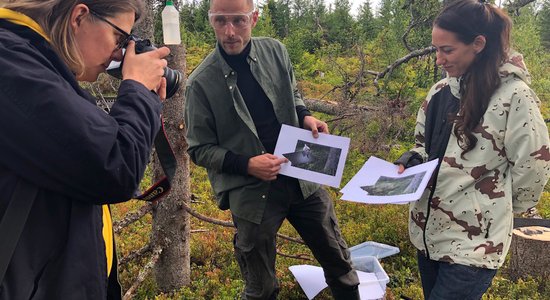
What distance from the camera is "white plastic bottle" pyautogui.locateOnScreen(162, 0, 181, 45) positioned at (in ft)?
8.43

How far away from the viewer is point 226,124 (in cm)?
271

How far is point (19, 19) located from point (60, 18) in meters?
0.11

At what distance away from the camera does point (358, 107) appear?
8.02 m

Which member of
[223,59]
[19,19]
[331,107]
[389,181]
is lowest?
[331,107]

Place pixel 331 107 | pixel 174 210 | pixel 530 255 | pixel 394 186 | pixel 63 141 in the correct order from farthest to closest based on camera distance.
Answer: pixel 331 107 → pixel 530 255 → pixel 174 210 → pixel 394 186 → pixel 63 141

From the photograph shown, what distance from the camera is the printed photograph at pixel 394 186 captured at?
226 centimetres

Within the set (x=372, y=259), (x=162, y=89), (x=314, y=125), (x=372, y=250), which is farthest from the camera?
(x=372, y=250)

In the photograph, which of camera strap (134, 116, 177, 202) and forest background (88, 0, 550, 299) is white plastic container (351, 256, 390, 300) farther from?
camera strap (134, 116, 177, 202)

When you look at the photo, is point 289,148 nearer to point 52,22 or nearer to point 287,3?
point 52,22

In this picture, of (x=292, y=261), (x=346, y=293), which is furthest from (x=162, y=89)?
(x=292, y=261)

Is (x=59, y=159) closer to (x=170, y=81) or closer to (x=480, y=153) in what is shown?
(x=170, y=81)

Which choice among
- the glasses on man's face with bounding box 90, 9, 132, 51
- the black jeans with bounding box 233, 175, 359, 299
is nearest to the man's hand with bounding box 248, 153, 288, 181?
the black jeans with bounding box 233, 175, 359, 299

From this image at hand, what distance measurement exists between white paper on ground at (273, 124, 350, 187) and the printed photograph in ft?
0.79

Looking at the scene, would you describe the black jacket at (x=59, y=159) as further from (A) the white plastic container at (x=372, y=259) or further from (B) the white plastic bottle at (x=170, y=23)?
(A) the white plastic container at (x=372, y=259)
